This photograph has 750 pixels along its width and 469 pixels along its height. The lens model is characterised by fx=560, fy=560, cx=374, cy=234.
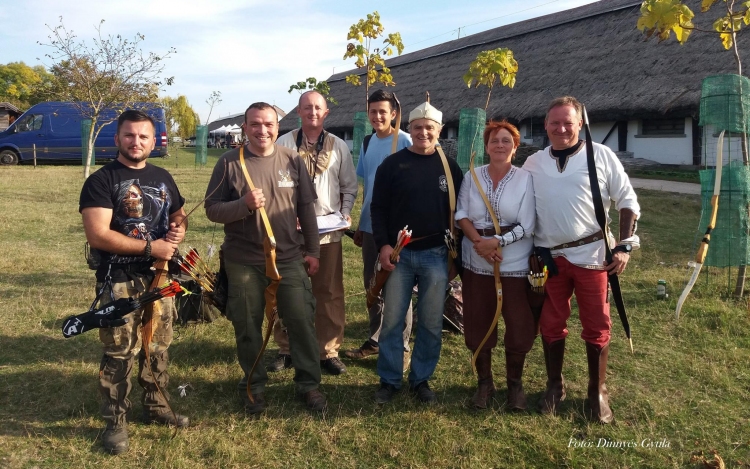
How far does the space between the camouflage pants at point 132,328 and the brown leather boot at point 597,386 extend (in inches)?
96.9

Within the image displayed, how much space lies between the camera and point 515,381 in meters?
3.44

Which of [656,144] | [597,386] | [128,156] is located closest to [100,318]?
[128,156]

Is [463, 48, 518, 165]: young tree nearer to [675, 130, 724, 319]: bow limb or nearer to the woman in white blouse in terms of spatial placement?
[675, 130, 724, 319]: bow limb

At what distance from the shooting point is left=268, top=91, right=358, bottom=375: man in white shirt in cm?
385

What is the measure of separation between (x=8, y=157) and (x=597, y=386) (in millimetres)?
26340

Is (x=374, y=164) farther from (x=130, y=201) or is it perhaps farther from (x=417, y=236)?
(x=130, y=201)

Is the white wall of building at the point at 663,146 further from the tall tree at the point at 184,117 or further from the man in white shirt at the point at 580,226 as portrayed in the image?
the tall tree at the point at 184,117

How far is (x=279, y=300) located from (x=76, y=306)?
9.81 ft

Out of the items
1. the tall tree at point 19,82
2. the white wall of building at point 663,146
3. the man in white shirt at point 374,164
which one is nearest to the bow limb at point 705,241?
the man in white shirt at point 374,164

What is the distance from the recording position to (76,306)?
534 cm

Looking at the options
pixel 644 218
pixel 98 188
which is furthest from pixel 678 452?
pixel 644 218

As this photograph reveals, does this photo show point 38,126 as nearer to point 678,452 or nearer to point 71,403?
point 71,403

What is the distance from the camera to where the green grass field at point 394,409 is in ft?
9.64

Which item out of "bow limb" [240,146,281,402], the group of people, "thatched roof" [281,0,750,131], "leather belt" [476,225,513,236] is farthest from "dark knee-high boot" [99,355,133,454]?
"thatched roof" [281,0,750,131]
